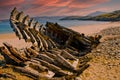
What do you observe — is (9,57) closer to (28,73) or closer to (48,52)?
(28,73)

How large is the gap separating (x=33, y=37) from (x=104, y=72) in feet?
18.1

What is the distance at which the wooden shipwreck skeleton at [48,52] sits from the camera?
1436 centimetres

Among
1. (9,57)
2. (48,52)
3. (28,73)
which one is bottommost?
(28,73)

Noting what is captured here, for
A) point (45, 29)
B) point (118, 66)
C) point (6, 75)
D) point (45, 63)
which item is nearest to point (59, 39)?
point (45, 29)

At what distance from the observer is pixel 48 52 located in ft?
55.9

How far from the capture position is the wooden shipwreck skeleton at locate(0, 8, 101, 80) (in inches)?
565

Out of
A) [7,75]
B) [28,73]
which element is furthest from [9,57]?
[28,73]

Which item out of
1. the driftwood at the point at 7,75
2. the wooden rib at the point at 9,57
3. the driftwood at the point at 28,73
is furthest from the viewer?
the wooden rib at the point at 9,57

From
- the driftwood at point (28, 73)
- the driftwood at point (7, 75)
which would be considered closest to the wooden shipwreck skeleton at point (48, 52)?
the driftwood at point (28, 73)

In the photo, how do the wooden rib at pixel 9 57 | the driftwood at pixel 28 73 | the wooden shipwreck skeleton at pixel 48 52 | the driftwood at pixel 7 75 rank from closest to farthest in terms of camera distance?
the driftwood at pixel 7 75
the driftwood at pixel 28 73
the wooden shipwreck skeleton at pixel 48 52
the wooden rib at pixel 9 57

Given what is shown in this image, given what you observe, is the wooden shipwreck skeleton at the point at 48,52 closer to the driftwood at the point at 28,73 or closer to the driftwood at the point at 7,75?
the driftwood at the point at 28,73

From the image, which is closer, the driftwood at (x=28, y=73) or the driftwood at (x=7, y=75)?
the driftwood at (x=7, y=75)

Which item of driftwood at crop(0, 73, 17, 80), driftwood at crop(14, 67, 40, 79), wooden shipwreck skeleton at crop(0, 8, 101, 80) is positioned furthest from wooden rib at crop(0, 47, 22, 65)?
driftwood at crop(0, 73, 17, 80)

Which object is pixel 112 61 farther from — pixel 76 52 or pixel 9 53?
pixel 9 53
